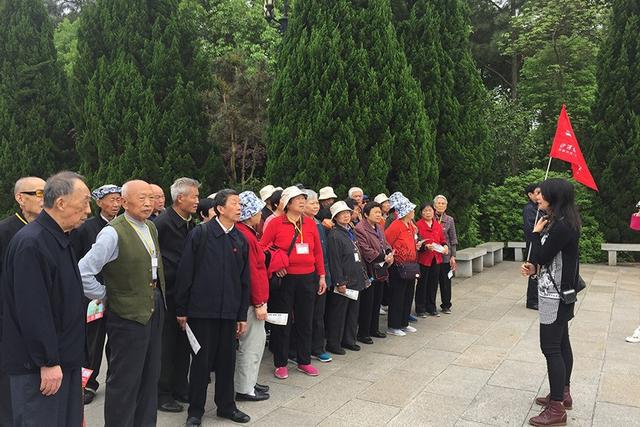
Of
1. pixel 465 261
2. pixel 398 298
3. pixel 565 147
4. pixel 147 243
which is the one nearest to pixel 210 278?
pixel 147 243

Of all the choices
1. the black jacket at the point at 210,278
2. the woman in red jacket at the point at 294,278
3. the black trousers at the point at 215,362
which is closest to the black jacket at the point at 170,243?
the black jacket at the point at 210,278

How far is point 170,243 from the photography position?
4.38 m

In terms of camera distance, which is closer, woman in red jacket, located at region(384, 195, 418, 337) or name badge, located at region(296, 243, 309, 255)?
name badge, located at region(296, 243, 309, 255)

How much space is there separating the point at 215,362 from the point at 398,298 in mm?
3324

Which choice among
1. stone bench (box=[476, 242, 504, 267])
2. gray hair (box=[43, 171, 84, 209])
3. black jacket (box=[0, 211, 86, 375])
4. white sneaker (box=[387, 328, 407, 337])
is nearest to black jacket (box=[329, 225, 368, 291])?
white sneaker (box=[387, 328, 407, 337])

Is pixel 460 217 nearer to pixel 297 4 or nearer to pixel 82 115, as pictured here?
pixel 297 4

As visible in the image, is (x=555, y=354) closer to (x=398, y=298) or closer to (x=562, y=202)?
(x=562, y=202)

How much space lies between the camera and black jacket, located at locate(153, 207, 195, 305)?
4359mm

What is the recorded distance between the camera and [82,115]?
11844mm

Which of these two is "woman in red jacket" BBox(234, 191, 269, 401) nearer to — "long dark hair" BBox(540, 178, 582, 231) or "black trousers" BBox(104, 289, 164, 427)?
"black trousers" BBox(104, 289, 164, 427)

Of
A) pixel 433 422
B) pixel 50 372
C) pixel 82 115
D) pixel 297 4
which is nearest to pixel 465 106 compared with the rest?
pixel 297 4

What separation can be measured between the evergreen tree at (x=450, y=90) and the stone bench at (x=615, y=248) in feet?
13.0

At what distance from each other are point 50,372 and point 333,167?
754 centimetres

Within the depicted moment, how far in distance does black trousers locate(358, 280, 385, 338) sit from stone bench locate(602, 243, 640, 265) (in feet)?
33.0
